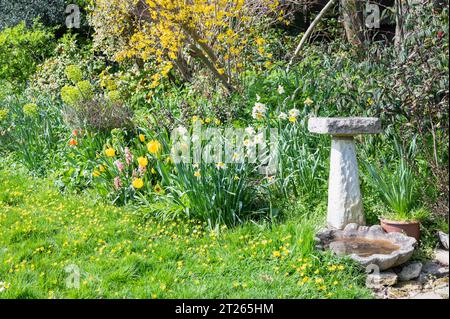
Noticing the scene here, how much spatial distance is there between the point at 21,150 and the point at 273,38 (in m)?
3.96

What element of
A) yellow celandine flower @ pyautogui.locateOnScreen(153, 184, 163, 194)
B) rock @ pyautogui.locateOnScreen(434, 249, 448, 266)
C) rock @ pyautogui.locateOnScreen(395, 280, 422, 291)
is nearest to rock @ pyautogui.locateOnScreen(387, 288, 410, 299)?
rock @ pyautogui.locateOnScreen(395, 280, 422, 291)

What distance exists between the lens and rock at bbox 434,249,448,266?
372cm

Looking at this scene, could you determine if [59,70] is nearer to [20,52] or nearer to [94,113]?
[20,52]

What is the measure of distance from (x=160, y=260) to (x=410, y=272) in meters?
1.73

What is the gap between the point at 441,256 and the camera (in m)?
3.76

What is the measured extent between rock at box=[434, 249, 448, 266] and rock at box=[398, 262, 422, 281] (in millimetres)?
212

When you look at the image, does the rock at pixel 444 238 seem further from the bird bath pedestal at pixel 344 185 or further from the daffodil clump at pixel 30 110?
the daffodil clump at pixel 30 110

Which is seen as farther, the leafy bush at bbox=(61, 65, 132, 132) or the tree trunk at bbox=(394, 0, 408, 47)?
the leafy bush at bbox=(61, 65, 132, 132)

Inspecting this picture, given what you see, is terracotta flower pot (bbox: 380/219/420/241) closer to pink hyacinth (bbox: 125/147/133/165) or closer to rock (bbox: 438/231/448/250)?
rock (bbox: 438/231/448/250)

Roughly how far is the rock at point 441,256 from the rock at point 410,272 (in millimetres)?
212

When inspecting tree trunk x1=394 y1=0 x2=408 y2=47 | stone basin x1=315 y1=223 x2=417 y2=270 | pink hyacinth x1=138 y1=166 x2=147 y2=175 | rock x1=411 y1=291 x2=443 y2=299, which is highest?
tree trunk x1=394 y1=0 x2=408 y2=47

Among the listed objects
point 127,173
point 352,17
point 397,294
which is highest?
point 352,17

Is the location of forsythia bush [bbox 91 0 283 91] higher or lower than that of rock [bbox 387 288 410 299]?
higher

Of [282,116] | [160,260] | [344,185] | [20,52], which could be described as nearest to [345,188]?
[344,185]
